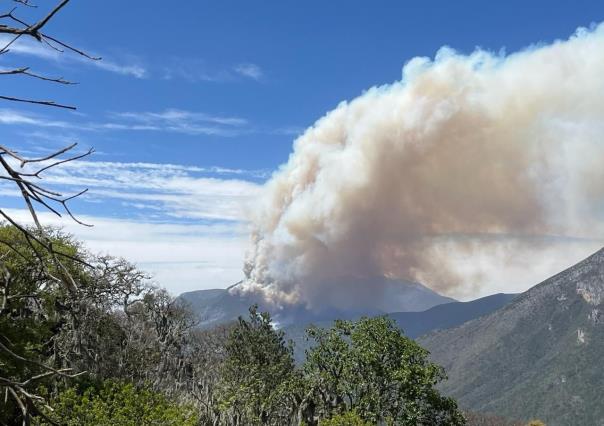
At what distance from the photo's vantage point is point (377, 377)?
43188 millimetres

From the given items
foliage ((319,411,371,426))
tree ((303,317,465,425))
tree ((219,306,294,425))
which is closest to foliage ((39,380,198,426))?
foliage ((319,411,371,426))

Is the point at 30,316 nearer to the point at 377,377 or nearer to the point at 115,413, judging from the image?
the point at 115,413

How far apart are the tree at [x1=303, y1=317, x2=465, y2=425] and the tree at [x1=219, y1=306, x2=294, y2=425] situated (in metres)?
4.68

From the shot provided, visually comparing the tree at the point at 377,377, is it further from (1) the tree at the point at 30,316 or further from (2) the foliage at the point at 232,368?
(1) the tree at the point at 30,316

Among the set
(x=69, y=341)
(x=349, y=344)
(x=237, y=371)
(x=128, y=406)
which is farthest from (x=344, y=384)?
(x=69, y=341)

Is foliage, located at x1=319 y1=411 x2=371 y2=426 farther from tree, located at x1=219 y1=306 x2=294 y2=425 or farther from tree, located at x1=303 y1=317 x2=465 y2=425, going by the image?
tree, located at x1=219 y1=306 x2=294 y2=425

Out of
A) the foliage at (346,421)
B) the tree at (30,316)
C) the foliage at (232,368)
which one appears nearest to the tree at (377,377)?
the foliage at (232,368)

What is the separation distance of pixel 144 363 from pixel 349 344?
2073 centimetres

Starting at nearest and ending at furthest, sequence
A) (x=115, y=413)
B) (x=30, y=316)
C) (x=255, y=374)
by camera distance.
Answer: (x=115, y=413)
(x=30, y=316)
(x=255, y=374)

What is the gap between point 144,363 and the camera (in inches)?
2138

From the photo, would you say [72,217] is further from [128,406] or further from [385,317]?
[385,317]

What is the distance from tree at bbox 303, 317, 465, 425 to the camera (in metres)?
41.8

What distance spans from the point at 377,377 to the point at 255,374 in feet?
48.2

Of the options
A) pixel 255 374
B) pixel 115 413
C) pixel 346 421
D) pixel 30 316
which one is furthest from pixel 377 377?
pixel 30 316
